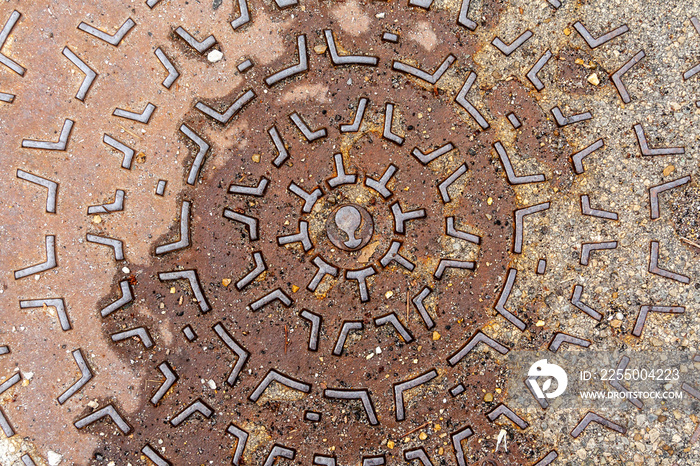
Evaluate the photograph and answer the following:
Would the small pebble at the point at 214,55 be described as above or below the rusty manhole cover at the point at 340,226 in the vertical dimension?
above

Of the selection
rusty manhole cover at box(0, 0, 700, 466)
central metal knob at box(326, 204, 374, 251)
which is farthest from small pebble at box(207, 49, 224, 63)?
central metal knob at box(326, 204, 374, 251)

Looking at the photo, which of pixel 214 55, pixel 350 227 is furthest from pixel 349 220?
pixel 214 55

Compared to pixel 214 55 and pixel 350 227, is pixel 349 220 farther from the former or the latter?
pixel 214 55

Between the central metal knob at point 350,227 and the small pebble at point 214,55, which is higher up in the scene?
the small pebble at point 214,55

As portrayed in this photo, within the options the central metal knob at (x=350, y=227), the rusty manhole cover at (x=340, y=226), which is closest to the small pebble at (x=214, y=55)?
the rusty manhole cover at (x=340, y=226)

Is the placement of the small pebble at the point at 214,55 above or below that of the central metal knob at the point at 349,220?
above

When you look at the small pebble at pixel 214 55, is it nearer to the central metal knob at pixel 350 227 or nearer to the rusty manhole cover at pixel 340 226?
the rusty manhole cover at pixel 340 226

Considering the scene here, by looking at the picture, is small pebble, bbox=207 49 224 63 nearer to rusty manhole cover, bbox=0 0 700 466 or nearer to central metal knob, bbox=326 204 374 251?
rusty manhole cover, bbox=0 0 700 466

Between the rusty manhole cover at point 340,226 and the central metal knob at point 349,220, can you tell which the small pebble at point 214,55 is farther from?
the central metal knob at point 349,220
